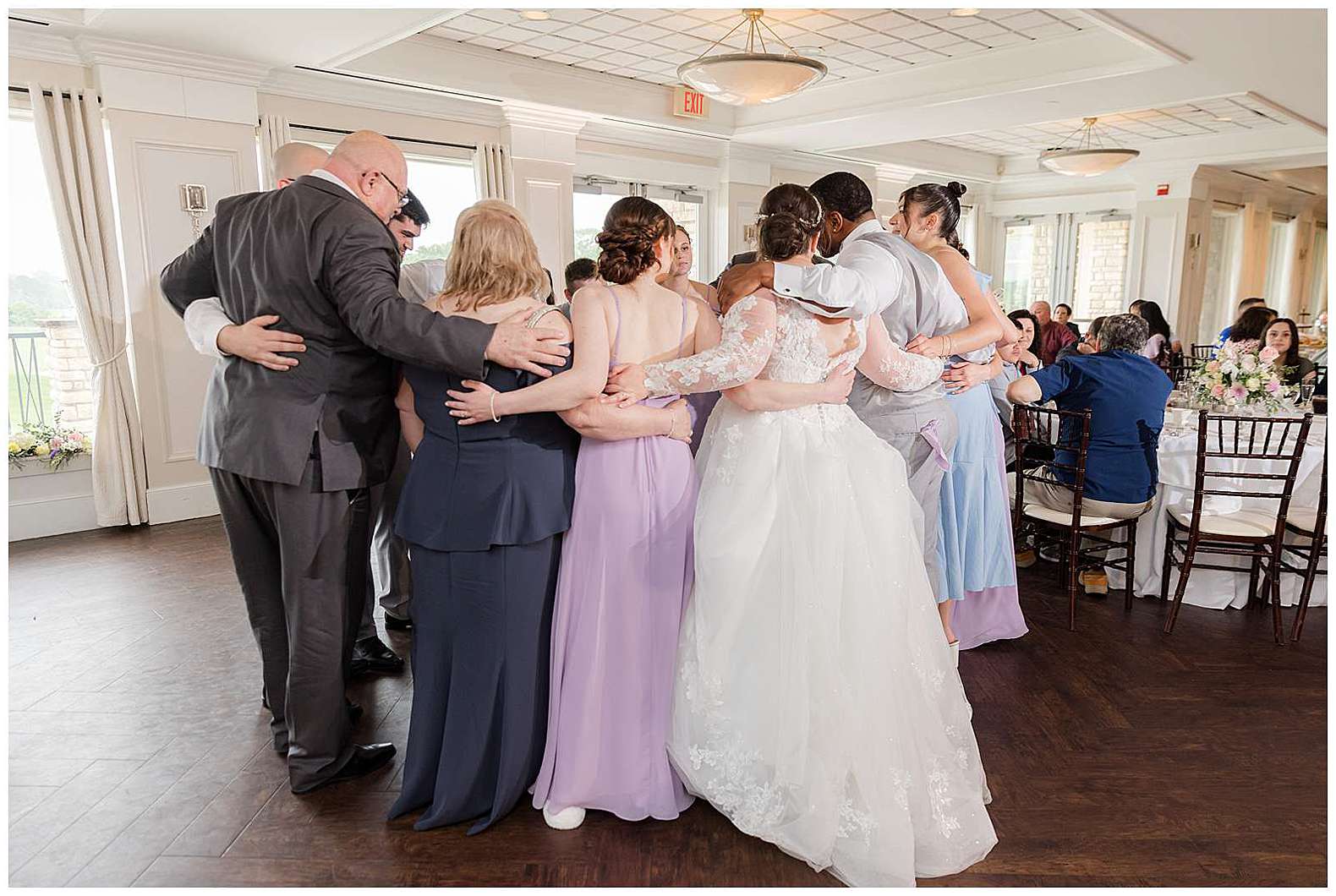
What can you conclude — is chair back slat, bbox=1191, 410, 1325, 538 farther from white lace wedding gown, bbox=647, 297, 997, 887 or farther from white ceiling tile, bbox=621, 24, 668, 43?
white ceiling tile, bbox=621, 24, 668, 43

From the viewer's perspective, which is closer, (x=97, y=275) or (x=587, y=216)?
(x=97, y=275)

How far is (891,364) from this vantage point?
274cm

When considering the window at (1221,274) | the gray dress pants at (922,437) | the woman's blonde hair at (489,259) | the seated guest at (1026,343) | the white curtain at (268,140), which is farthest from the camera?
the window at (1221,274)

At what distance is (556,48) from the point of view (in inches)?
262

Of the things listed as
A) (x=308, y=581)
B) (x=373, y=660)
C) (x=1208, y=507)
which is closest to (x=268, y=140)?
(x=373, y=660)

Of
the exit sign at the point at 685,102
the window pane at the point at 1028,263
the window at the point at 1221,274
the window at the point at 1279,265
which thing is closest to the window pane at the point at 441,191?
the exit sign at the point at 685,102

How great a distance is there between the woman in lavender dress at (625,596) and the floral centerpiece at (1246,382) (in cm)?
336

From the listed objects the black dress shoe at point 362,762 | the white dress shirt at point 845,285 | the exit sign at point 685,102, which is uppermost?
the exit sign at point 685,102

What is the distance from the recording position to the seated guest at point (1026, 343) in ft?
13.1

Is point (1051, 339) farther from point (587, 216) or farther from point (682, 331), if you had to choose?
point (682, 331)

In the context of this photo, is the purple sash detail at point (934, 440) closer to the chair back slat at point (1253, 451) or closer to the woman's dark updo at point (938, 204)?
the woman's dark updo at point (938, 204)

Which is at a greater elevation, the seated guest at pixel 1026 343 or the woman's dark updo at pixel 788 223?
the woman's dark updo at pixel 788 223

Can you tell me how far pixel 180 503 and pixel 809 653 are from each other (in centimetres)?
501

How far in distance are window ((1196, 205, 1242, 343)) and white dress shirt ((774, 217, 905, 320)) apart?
1211 cm
